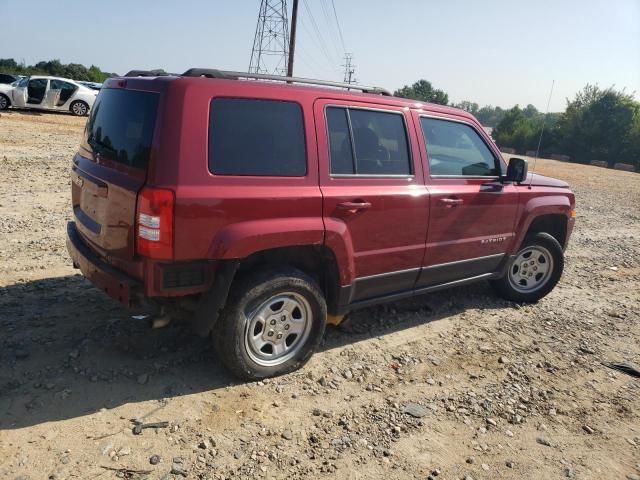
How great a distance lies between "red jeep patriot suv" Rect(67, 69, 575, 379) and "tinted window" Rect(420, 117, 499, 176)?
16mm

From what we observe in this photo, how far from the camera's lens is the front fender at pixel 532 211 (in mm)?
4918

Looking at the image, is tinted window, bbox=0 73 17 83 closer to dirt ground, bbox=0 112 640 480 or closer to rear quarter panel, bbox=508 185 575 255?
dirt ground, bbox=0 112 640 480

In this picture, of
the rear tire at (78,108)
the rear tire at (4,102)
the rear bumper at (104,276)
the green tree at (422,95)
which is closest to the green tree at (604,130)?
the green tree at (422,95)

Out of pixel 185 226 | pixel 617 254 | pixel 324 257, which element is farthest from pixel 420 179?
pixel 617 254

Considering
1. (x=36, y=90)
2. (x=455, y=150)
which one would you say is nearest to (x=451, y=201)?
(x=455, y=150)

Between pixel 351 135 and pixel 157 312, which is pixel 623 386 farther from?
pixel 157 312

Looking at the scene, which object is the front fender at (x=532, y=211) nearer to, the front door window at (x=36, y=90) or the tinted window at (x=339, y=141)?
the tinted window at (x=339, y=141)

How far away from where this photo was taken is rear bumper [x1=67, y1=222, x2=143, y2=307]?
3.04 meters

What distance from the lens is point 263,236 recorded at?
10.3 feet

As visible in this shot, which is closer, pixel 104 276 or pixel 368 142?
pixel 104 276

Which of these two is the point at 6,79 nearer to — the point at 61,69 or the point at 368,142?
the point at 368,142

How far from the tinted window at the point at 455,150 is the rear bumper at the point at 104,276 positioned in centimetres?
248

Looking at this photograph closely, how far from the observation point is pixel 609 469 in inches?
116

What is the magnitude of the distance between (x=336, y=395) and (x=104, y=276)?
1735 mm
